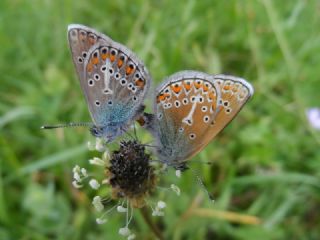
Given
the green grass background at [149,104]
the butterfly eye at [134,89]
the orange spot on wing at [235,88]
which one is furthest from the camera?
the green grass background at [149,104]

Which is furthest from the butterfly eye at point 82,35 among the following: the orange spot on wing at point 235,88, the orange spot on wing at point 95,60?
the orange spot on wing at point 235,88

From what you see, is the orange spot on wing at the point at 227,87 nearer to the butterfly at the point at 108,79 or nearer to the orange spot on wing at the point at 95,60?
the butterfly at the point at 108,79

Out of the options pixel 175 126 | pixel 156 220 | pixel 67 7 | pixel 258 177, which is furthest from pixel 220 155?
pixel 67 7

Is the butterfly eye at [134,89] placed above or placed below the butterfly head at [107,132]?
above

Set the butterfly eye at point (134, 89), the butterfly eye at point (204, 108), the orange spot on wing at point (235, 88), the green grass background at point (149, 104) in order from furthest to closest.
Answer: the green grass background at point (149, 104)
the butterfly eye at point (134, 89)
the butterfly eye at point (204, 108)
the orange spot on wing at point (235, 88)

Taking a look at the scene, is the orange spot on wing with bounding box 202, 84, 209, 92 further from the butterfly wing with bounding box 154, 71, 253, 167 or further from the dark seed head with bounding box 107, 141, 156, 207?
the dark seed head with bounding box 107, 141, 156, 207

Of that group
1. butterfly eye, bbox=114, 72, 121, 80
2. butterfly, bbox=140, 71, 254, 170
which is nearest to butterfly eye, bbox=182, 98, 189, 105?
butterfly, bbox=140, 71, 254, 170

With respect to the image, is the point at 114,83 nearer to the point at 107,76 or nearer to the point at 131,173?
the point at 107,76
